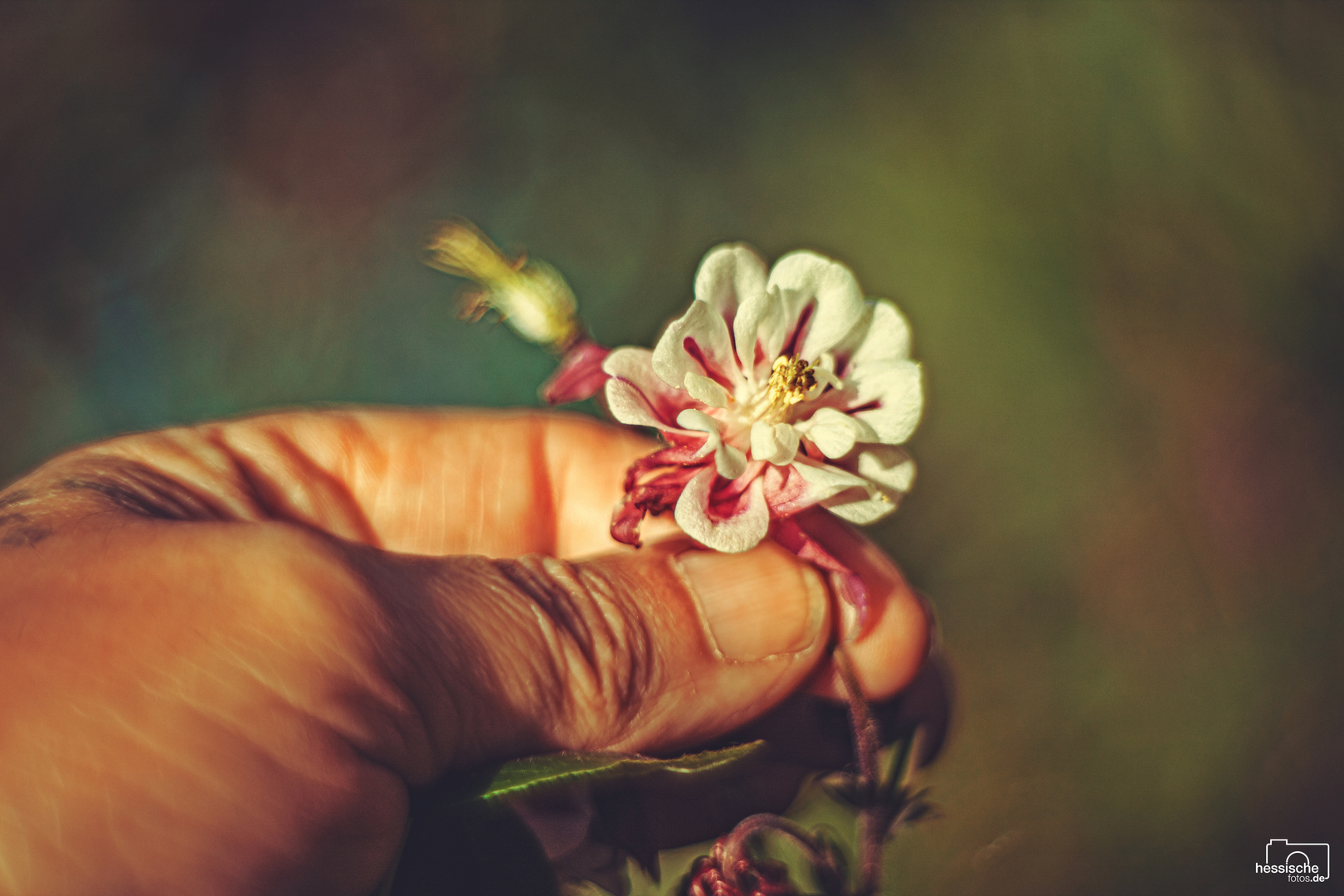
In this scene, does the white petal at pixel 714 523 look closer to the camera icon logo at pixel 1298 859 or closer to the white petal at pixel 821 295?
the white petal at pixel 821 295

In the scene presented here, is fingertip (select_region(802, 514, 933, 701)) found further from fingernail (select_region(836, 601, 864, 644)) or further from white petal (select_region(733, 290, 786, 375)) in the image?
white petal (select_region(733, 290, 786, 375))

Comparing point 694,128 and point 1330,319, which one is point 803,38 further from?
point 1330,319

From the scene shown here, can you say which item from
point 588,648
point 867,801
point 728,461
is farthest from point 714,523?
point 867,801

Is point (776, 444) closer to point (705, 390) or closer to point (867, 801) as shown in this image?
point (705, 390)

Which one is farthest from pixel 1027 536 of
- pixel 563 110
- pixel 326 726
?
pixel 326 726

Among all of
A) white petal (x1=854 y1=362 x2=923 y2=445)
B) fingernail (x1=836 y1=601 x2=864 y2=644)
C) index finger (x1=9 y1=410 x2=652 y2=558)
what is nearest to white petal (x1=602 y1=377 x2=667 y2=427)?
white petal (x1=854 y1=362 x2=923 y2=445)

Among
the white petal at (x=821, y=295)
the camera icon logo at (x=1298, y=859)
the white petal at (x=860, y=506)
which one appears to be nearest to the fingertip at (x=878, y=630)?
→ the white petal at (x=860, y=506)
